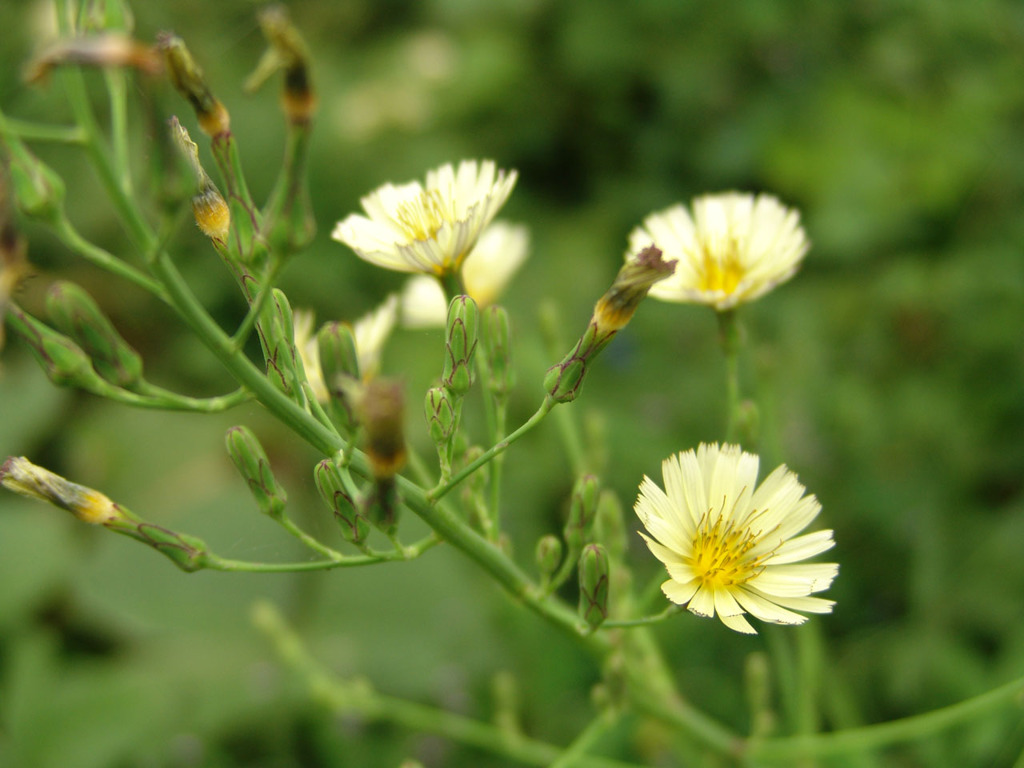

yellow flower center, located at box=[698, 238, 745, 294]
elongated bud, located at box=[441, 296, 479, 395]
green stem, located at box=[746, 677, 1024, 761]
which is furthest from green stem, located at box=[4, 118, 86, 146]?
green stem, located at box=[746, 677, 1024, 761]

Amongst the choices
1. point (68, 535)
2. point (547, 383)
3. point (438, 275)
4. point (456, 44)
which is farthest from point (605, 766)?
point (456, 44)

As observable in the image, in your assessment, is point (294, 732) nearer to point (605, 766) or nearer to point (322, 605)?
point (322, 605)

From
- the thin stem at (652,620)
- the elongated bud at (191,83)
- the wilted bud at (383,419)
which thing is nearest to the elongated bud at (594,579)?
the thin stem at (652,620)

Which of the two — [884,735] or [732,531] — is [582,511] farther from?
[884,735]

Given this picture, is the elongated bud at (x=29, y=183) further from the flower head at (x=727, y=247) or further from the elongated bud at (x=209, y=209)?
the flower head at (x=727, y=247)

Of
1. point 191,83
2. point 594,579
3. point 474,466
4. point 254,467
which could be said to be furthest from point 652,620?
point 191,83

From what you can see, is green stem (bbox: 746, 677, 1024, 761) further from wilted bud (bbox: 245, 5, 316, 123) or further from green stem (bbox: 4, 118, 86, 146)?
green stem (bbox: 4, 118, 86, 146)
